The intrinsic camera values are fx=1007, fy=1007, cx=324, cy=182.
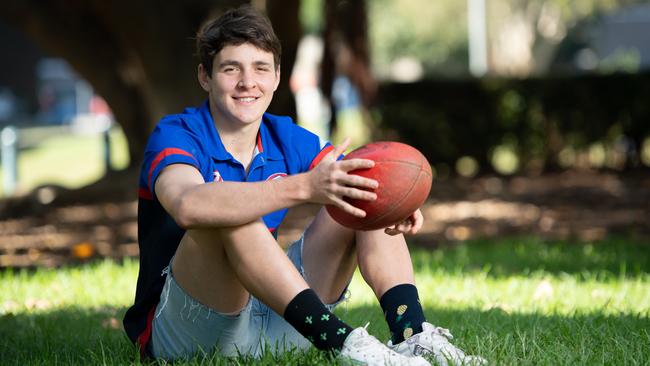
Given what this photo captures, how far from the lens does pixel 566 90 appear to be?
1486 centimetres

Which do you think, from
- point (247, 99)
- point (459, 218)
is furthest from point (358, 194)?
point (459, 218)

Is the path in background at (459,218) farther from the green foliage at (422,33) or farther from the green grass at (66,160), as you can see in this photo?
the green foliage at (422,33)

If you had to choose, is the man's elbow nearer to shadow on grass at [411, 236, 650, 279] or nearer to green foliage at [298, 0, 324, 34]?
shadow on grass at [411, 236, 650, 279]

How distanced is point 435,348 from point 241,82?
1205mm

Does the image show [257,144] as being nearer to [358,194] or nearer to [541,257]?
[358,194]

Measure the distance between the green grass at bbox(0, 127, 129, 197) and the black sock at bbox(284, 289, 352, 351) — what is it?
40.4ft

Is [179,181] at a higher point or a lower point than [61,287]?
higher

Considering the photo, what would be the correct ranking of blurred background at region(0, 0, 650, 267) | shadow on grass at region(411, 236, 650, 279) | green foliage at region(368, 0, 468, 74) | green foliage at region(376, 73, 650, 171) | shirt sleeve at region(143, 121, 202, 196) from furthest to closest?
green foliage at region(368, 0, 468, 74), green foliage at region(376, 73, 650, 171), blurred background at region(0, 0, 650, 267), shadow on grass at region(411, 236, 650, 279), shirt sleeve at region(143, 121, 202, 196)

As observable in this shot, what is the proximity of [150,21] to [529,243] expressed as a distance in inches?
186

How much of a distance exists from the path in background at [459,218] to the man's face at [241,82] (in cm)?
472

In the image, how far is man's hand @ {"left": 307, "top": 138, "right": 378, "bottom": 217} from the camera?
3240 mm

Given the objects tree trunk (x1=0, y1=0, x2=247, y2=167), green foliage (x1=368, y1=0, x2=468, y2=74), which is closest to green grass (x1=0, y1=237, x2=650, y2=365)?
tree trunk (x1=0, y1=0, x2=247, y2=167)

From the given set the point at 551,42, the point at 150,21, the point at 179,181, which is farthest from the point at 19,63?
the point at 179,181

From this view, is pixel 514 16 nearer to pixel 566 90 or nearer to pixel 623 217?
pixel 566 90
